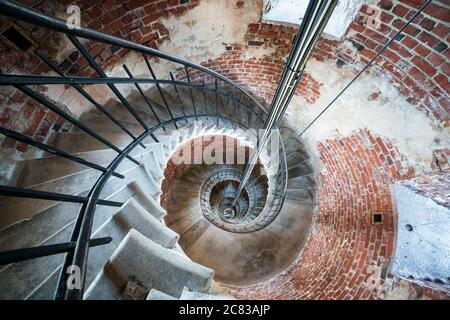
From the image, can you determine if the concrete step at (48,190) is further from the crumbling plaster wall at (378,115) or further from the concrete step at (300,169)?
the concrete step at (300,169)

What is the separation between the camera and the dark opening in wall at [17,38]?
7.16 feet

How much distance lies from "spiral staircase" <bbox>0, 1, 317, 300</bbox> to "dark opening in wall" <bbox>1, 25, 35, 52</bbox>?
429 millimetres

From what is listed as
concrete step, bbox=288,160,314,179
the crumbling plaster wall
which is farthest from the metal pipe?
concrete step, bbox=288,160,314,179

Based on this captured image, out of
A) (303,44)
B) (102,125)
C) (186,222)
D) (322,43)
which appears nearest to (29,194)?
(303,44)

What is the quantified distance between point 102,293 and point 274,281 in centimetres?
446

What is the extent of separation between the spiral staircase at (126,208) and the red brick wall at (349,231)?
18.6 inches

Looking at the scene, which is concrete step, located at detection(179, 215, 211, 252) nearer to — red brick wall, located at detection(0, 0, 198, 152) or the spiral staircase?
the spiral staircase

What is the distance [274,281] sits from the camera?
197 inches

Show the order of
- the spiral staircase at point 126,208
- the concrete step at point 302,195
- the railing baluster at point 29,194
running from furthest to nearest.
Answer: the concrete step at point 302,195 < the spiral staircase at point 126,208 < the railing baluster at point 29,194

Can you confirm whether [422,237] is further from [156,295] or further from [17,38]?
[17,38]

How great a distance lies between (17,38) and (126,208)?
207cm

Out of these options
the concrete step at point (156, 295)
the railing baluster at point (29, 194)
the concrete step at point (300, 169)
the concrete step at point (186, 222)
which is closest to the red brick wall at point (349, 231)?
the concrete step at point (300, 169)
